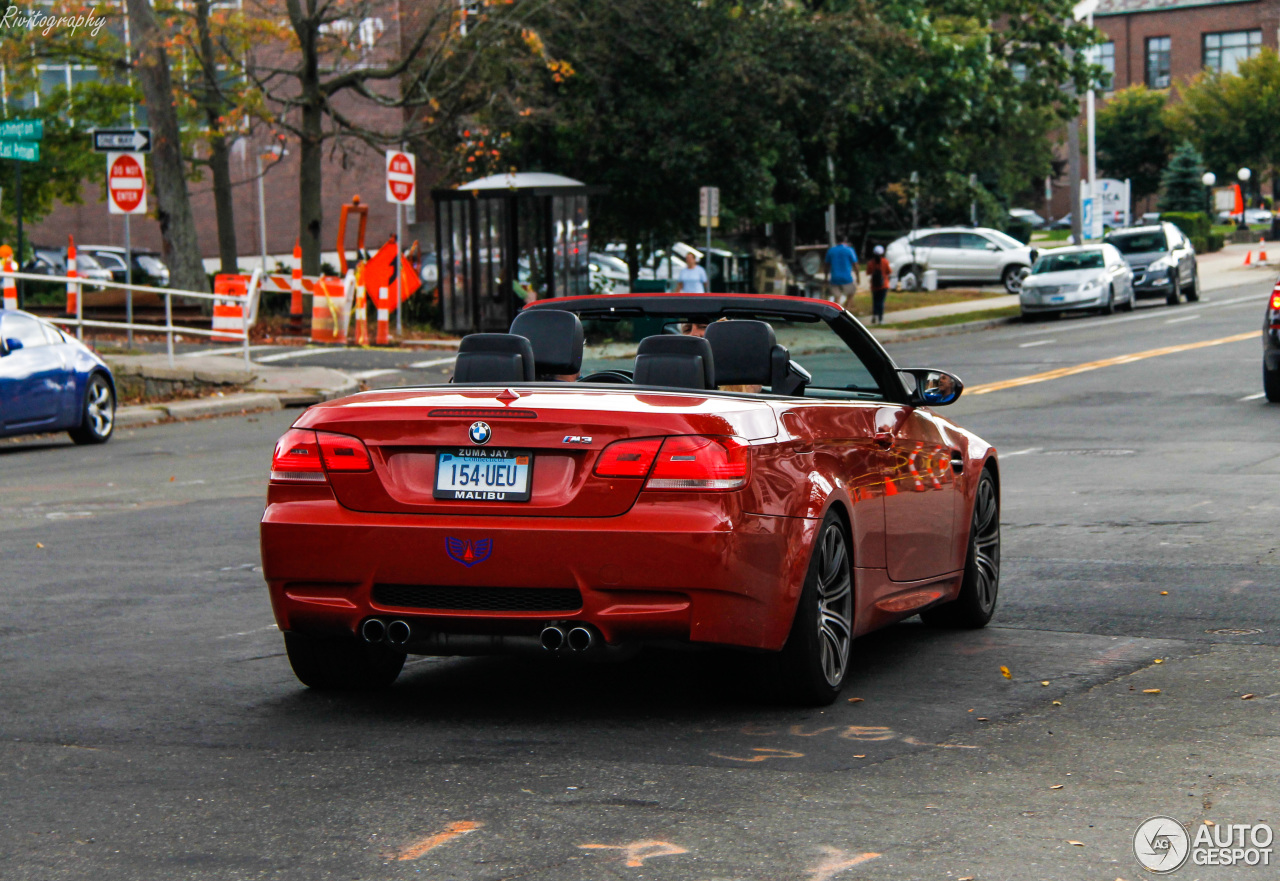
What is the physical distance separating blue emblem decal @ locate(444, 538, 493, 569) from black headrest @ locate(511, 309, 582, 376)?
146cm

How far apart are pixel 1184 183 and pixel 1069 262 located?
48.0 m

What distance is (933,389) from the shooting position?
7164 millimetres

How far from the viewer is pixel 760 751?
5.33 meters

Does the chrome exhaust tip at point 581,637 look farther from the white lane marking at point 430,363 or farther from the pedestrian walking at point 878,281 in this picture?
the pedestrian walking at point 878,281

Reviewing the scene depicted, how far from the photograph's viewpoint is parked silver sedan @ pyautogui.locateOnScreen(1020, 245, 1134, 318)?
37.2 meters

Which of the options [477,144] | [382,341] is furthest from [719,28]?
[382,341]

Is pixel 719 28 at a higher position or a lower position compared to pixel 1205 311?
higher

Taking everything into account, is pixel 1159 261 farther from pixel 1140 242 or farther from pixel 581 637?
pixel 581 637

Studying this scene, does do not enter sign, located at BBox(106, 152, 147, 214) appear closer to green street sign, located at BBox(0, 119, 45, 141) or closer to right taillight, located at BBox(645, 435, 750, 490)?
green street sign, located at BBox(0, 119, 45, 141)

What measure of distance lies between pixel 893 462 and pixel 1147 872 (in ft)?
8.81

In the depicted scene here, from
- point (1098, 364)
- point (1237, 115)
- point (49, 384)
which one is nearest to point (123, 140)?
point (49, 384)

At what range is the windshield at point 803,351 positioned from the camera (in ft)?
22.8

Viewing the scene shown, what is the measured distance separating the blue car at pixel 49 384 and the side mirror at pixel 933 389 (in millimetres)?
→ 11687

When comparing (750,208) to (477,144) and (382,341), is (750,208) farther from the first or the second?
(382,341)
